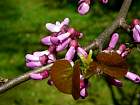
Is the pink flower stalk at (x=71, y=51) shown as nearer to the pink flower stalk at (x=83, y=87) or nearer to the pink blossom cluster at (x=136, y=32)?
the pink flower stalk at (x=83, y=87)

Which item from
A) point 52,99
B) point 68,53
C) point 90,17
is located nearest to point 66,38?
point 68,53

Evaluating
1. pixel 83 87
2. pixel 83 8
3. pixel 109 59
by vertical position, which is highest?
pixel 83 8

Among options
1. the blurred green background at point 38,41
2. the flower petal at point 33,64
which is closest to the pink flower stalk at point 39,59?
the flower petal at point 33,64

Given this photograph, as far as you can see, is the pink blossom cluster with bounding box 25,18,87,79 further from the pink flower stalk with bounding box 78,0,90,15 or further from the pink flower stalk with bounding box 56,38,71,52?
the pink flower stalk with bounding box 78,0,90,15

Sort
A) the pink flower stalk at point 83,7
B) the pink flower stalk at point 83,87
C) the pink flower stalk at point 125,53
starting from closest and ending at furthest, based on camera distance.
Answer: the pink flower stalk at point 83,87, the pink flower stalk at point 125,53, the pink flower stalk at point 83,7

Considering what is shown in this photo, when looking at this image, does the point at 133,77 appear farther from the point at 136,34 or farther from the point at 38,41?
the point at 38,41

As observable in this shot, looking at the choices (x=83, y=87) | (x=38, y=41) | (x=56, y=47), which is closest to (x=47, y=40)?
(x=56, y=47)

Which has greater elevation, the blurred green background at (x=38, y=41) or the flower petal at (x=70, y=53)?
the flower petal at (x=70, y=53)
